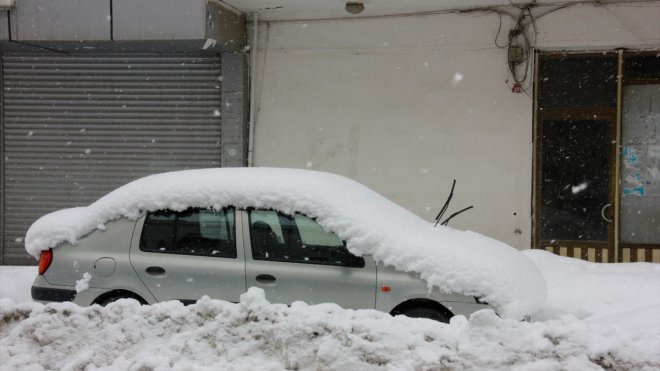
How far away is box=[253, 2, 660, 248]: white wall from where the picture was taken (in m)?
9.12

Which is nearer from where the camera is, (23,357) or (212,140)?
(23,357)

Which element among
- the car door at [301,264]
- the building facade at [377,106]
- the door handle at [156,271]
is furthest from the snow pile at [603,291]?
the door handle at [156,271]

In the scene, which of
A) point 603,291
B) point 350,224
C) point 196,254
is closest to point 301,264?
point 350,224

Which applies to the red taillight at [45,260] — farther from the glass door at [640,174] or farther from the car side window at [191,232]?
the glass door at [640,174]

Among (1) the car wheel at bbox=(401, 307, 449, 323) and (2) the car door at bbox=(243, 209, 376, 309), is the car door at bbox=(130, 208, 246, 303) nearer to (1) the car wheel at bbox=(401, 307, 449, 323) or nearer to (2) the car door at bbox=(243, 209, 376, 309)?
(2) the car door at bbox=(243, 209, 376, 309)

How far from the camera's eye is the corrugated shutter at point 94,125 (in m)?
9.98

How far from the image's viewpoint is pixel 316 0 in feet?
29.0

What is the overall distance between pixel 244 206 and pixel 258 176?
0.37 m

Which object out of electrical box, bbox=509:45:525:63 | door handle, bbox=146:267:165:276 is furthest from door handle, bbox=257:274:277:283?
electrical box, bbox=509:45:525:63

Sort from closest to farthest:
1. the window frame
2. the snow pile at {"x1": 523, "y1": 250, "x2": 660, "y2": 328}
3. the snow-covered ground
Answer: the snow-covered ground, the window frame, the snow pile at {"x1": 523, "y1": 250, "x2": 660, "y2": 328}

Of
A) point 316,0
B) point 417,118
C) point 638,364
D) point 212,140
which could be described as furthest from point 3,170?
point 638,364

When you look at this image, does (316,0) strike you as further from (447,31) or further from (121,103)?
(121,103)

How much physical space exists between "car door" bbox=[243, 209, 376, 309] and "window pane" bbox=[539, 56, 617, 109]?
5.47m

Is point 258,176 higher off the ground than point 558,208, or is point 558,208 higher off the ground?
point 258,176
